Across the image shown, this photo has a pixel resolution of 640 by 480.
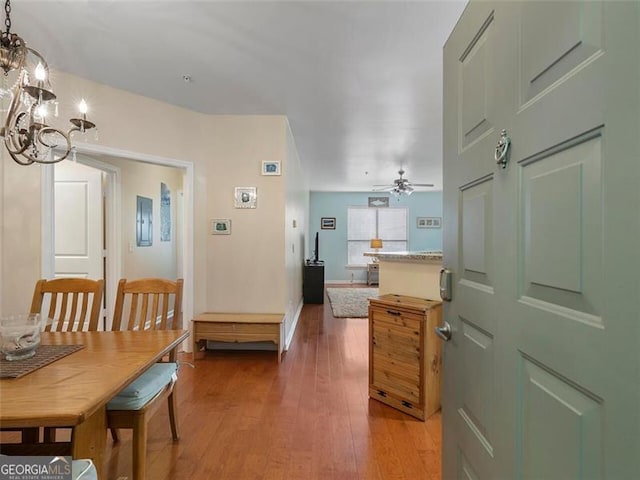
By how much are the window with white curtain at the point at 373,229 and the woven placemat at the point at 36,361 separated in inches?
306

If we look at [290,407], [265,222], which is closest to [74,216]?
[265,222]

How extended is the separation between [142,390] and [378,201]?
809cm

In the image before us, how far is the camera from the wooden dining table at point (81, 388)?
950 mm

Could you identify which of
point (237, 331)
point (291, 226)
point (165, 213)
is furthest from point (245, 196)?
point (165, 213)

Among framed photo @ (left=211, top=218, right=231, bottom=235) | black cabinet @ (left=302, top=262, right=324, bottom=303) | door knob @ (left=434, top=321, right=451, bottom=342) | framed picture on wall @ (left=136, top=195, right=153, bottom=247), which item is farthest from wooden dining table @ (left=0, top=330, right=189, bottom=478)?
black cabinet @ (left=302, top=262, right=324, bottom=303)

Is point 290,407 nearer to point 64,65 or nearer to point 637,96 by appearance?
point 637,96

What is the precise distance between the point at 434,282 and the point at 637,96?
2166mm

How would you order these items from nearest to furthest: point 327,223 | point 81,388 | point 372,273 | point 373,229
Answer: point 81,388
point 372,273
point 327,223
point 373,229

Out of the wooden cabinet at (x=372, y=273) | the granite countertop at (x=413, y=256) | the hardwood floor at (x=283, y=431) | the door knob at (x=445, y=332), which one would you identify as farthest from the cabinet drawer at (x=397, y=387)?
the wooden cabinet at (x=372, y=273)

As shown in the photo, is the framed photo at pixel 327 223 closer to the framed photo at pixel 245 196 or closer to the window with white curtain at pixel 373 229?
the window with white curtain at pixel 373 229

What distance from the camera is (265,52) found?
2299 mm

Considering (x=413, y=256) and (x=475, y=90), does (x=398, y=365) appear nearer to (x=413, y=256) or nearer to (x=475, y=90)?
(x=413, y=256)

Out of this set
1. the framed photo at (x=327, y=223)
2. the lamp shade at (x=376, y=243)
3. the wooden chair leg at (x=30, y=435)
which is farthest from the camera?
the framed photo at (x=327, y=223)

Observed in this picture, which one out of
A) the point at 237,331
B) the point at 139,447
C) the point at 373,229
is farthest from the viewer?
the point at 373,229
